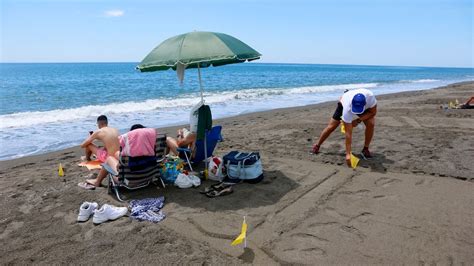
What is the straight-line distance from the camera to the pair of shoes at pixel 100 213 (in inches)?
146

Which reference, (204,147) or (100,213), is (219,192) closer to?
(204,147)

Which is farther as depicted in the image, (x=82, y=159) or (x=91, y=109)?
(x=91, y=109)

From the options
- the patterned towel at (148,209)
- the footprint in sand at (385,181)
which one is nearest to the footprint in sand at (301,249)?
the patterned towel at (148,209)

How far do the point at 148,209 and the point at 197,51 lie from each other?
1.98 metres

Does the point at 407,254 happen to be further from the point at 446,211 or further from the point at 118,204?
the point at 118,204

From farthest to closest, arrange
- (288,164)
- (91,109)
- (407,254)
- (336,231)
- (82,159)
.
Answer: (91,109), (82,159), (288,164), (336,231), (407,254)

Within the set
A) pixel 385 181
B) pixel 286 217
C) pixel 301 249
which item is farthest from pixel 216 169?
pixel 385 181

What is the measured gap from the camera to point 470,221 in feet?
11.4

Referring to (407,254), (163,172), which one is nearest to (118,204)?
(163,172)

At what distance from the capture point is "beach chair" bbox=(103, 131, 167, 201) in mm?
4270

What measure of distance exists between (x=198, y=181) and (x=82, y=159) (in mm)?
2762

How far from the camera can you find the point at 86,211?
380 centimetres

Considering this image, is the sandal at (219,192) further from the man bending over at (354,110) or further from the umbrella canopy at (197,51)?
the man bending over at (354,110)

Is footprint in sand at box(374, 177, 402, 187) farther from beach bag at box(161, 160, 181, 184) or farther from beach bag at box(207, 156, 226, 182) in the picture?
beach bag at box(161, 160, 181, 184)
